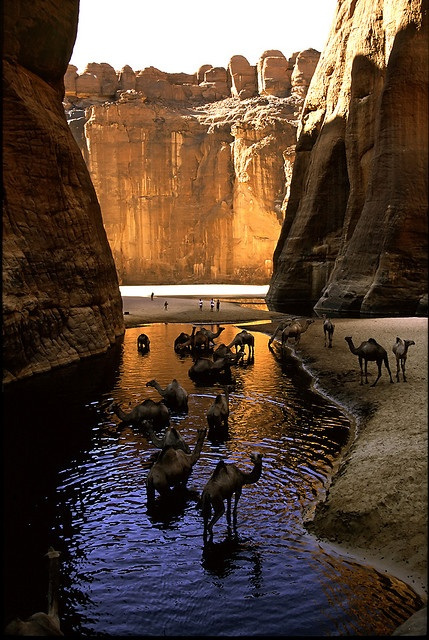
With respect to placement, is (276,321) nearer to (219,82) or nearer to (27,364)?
(27,364)

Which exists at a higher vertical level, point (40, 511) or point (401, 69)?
point (401, 69)

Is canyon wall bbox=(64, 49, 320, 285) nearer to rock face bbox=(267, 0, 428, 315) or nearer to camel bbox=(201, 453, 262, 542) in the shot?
rock face bbox=(267, 0, 428, 315)

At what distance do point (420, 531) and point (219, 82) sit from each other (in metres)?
95.8

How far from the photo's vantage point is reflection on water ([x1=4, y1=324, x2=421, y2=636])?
6855 mm

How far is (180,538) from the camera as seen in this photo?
8.70m

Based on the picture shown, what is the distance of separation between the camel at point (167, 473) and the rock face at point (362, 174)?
40.2 feet

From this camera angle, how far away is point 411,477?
27.5 ft

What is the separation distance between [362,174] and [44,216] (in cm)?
2211

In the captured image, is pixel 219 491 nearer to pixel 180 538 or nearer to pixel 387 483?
pixel 180 538

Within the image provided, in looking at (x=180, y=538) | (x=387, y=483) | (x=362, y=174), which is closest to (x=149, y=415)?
(x=180, y=538)

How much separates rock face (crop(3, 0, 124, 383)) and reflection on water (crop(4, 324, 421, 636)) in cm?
513

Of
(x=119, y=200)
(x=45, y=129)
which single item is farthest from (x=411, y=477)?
(x=119, y=200)

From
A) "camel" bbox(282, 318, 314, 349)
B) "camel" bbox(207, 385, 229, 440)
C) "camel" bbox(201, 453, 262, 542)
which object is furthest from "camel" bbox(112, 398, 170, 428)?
"camel" bbox(282, 318, 314, 349)

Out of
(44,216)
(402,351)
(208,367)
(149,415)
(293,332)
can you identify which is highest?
(44,216)
